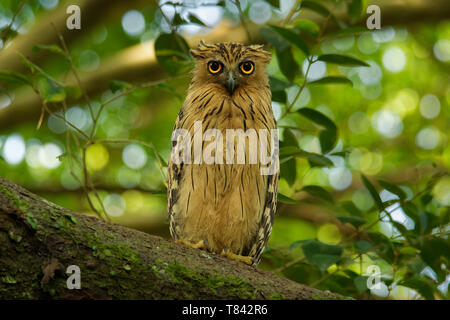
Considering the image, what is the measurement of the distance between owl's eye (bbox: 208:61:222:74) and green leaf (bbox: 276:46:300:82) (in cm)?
66

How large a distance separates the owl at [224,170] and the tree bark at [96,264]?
0.92 metres

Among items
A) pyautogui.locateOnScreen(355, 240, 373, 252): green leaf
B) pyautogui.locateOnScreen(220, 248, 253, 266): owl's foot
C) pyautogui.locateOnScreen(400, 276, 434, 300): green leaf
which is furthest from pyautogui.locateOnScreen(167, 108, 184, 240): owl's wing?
pyautogui.locateOnScreen(400, 276, 434, 300): green leaf

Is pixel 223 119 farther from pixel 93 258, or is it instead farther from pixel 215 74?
pixel 93 258

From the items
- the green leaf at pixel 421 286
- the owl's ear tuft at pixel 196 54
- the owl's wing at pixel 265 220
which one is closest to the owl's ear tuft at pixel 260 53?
the owl's ear tuft at pixel 196 54

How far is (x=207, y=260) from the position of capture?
10.0 feet

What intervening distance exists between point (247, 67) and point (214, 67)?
0.30 metres

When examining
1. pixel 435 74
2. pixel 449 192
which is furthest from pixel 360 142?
pixel 449 192

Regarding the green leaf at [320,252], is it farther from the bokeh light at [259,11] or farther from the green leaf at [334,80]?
the bokeh light at [259,11]

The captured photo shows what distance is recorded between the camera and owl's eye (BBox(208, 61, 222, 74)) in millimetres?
4281

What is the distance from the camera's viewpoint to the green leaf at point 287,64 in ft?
15.1

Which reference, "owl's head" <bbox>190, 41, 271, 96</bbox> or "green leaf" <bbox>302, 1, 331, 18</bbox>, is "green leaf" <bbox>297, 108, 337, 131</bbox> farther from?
"green leaf" <bbox>302, 1, 331, 18</bbox>

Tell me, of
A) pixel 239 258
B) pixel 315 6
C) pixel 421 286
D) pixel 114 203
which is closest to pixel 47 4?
pixel 114 203
